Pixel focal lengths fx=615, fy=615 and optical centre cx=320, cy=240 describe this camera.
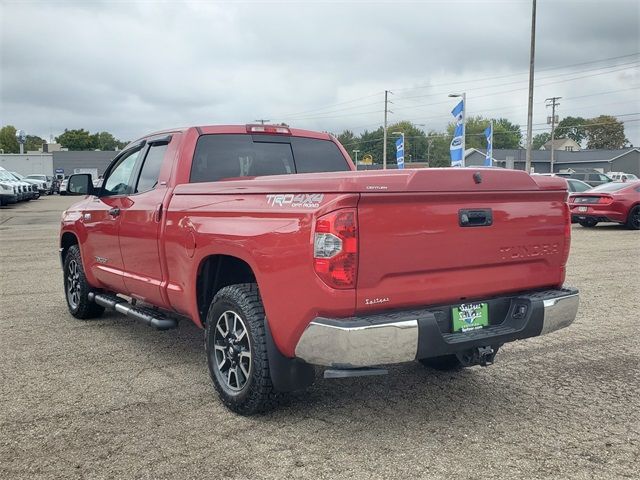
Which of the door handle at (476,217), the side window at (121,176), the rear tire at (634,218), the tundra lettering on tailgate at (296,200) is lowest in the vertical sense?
the rear tire at (634,218)

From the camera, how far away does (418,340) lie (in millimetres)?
3361

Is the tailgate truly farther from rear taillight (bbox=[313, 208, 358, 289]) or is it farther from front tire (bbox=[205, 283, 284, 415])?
front tire (bbox=[205, 283, 284, 415])

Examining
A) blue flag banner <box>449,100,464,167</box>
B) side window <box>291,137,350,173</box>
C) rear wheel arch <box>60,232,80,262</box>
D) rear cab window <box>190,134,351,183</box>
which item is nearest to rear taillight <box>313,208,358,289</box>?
rear cab window <box>190,134,351,183</box>

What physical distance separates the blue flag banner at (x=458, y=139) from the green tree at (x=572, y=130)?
377 feet

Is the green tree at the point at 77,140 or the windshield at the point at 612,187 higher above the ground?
the green tree at the point at 77,140

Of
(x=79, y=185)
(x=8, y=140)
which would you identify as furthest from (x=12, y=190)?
(x=8, y=140)

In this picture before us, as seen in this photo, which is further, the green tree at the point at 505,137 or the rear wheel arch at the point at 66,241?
the green tree at the point at 505,137

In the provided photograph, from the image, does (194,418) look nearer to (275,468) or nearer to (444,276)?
(275,468)

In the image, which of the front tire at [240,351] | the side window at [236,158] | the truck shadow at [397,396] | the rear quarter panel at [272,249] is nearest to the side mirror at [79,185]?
the side window at [236,158]

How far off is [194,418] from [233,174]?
6.73ft

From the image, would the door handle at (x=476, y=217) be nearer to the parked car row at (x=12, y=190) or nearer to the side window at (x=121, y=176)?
the side window at (x=121, y=176)

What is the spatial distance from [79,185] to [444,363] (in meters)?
3.87

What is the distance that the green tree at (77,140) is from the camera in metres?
122

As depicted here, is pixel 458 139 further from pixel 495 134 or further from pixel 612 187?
pixel 495 134
